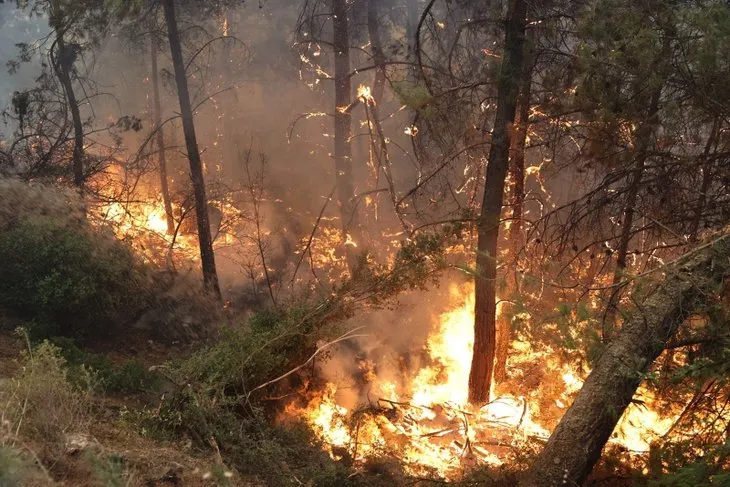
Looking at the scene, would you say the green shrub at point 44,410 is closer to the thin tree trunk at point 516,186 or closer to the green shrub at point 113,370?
the green shrub at point 113,370

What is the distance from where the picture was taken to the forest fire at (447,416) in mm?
7727

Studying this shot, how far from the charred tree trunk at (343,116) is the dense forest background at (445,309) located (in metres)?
0.08

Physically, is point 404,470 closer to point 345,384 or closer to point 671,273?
point 671,273

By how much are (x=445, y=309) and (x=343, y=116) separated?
20.3ft

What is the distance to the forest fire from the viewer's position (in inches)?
304

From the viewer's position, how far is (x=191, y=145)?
1299cm

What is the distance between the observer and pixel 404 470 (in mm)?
6992

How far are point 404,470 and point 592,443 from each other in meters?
2.61

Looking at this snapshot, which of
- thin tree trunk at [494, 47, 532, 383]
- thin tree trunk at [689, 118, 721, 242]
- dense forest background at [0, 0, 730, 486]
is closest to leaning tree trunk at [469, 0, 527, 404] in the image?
dense forest background at [0, 0, 730, 486]

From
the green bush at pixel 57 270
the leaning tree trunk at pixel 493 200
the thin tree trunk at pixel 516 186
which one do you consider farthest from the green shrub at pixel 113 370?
the thin tree trunk at pixel 516 186

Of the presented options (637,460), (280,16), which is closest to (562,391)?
(637,460)

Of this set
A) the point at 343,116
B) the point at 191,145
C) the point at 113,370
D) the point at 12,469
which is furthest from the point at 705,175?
the point at 191,145

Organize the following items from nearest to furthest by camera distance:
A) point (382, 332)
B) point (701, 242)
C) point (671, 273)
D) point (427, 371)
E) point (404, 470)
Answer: point (671, 273), point (701, 242), point (404, 470), point (427, 371), point (382, 332)

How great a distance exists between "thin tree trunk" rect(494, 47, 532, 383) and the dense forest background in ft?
0.17
